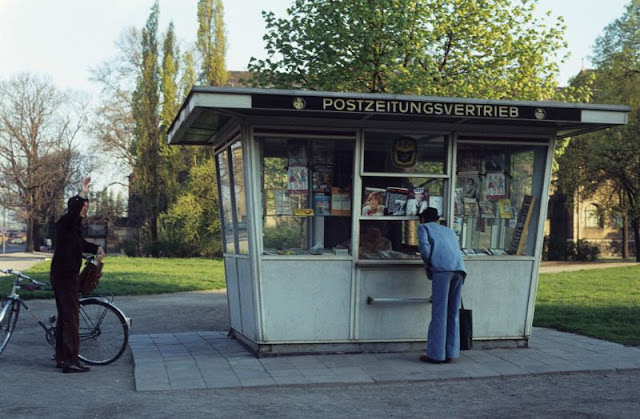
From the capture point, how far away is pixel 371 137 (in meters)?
9.37

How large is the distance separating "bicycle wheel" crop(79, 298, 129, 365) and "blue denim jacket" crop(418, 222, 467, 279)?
132 inches

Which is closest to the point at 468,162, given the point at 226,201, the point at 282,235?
the point at 282,235

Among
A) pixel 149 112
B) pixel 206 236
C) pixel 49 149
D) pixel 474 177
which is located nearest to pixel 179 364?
pixel 474 177

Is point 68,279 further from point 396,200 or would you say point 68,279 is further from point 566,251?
point 566,251

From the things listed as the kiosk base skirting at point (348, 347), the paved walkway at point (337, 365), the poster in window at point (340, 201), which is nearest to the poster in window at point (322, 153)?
the poster in window at point (340, 201)

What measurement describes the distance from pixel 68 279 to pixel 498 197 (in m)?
5.17

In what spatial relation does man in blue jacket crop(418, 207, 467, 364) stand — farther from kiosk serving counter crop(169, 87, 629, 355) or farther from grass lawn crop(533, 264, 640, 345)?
grass lawn crop(533, 264, 640, 345)

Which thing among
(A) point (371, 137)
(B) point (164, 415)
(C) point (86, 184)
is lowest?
(B) point (164, 415)

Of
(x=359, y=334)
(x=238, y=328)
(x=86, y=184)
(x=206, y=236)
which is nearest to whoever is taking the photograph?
(x=86, y=184)

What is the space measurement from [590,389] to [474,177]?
3230 millimetres

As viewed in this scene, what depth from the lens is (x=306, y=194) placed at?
9359 mm

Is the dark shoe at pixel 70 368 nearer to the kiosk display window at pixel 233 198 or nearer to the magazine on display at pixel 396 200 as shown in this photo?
the kiosk display window at pixel 233 198

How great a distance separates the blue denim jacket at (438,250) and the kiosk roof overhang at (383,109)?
1.26 metres

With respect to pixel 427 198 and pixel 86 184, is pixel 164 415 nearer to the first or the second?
pixel 86 184
